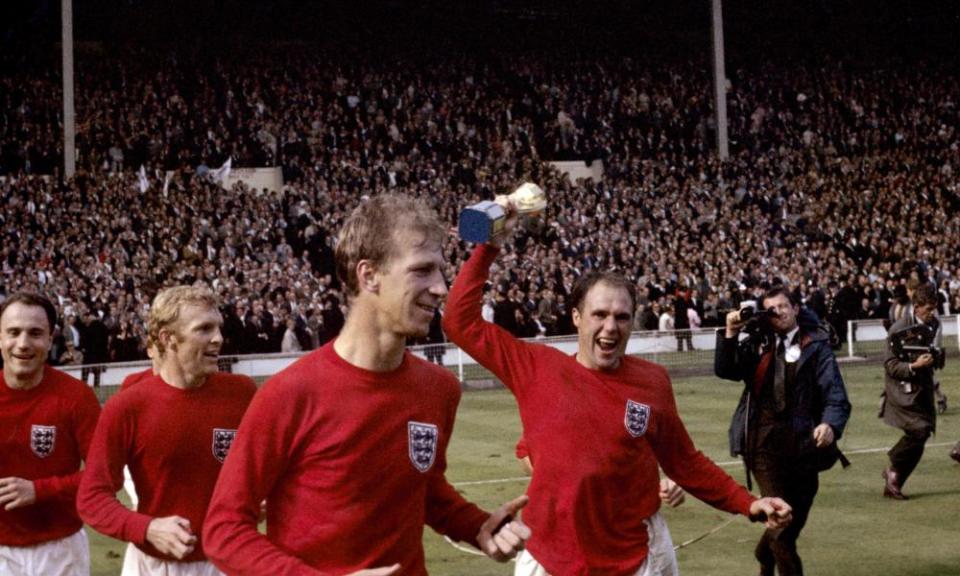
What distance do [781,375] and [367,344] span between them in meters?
5.56

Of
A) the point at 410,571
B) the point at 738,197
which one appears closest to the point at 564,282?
the point at 738,197

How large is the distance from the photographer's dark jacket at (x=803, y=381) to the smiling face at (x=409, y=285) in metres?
5.27

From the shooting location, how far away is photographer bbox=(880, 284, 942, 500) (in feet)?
41.7

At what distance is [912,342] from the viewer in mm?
12945

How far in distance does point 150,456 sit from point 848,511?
835cm

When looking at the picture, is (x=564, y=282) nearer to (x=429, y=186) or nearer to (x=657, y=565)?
(x=429, y=186)

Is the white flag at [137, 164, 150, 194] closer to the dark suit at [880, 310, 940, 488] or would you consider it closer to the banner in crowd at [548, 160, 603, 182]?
the banner in crowd at [548, 160, 603, 182]

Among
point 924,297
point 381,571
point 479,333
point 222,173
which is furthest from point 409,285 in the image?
point 222,173

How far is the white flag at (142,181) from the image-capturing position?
3244 cm

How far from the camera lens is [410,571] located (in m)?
3.85

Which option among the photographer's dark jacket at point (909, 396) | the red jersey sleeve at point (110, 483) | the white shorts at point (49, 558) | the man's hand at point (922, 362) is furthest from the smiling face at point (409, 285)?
the photographer's dark jacket at point (909, 396)

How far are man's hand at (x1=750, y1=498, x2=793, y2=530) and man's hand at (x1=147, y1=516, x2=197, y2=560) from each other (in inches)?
91.2

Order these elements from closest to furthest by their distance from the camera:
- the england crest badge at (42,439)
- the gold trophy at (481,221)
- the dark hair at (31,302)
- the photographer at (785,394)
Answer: the gold trophy at (481,221)
the england crest badge at (42,439)
the dark hair at (31,302)
the photographer at (785,394)

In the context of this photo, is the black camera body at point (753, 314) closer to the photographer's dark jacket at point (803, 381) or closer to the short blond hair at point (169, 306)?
the photographer's dark jacket at point (803, 381)
